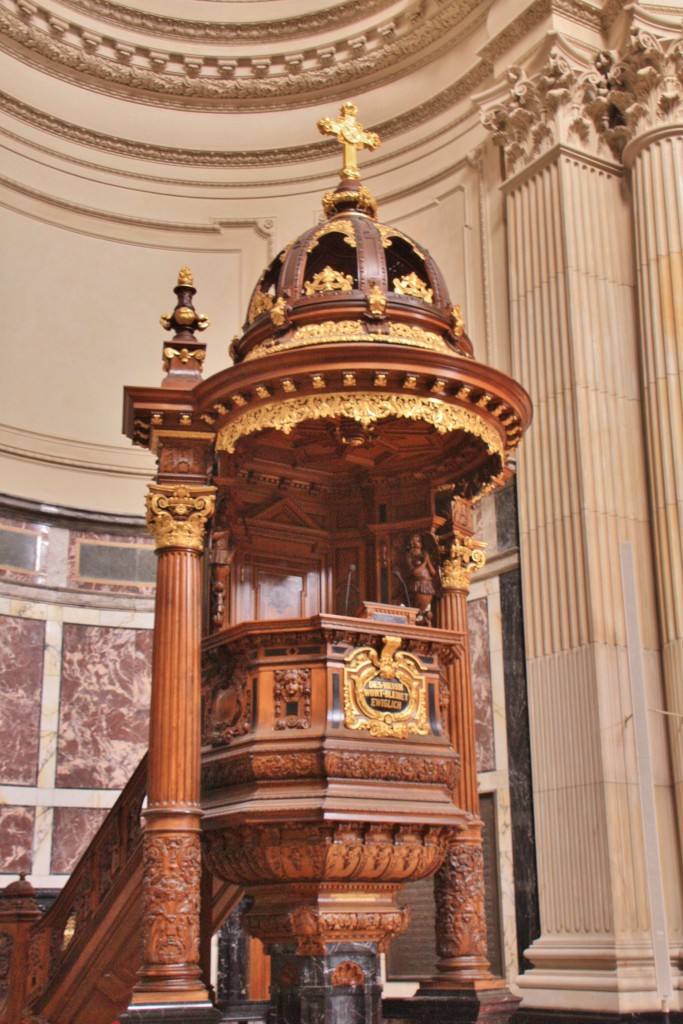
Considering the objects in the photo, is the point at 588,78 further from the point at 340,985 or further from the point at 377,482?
the point at 340,985

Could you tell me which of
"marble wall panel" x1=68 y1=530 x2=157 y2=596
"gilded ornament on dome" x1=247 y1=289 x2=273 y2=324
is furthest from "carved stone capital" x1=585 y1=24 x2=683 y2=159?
"marble wall panel" x1=68 y1=530 x2=157 y2=596

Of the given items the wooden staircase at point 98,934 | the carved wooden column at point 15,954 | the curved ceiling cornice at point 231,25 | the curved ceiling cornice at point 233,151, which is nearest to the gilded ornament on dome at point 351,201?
the wooden staircase at point 98,934

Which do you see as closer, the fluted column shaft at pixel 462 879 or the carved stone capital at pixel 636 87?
the fluted column shaft at pixel 462 879

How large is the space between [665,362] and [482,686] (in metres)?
2.96

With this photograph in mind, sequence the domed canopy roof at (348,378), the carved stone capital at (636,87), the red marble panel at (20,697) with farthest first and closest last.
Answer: the red marble panel at (20,697) → the carved stone capital at (636,87) → the domed canopy roof at (348,378)

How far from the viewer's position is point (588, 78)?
1009cm

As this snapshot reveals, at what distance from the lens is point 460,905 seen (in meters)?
7.02

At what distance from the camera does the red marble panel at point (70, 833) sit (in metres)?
10.9

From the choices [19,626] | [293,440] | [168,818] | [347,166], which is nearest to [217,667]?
[168,818]

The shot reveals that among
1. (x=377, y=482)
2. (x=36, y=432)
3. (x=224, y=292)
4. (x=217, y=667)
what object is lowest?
(x=217, y=667)

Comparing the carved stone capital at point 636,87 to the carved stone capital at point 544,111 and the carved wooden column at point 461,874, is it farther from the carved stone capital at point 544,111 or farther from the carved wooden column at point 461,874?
the carved wooden column at point 461,874

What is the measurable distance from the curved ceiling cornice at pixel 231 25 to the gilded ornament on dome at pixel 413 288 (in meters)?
7.06

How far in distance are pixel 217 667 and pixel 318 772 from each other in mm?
984

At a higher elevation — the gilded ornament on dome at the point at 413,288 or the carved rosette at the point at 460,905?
the gilded ornament on dome at the point at 413,288
